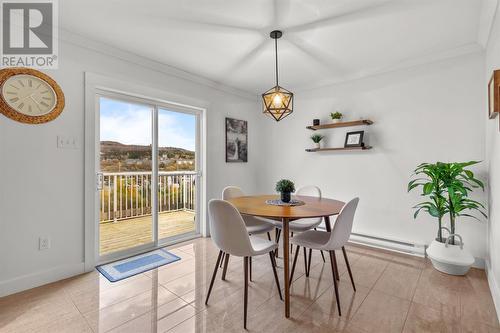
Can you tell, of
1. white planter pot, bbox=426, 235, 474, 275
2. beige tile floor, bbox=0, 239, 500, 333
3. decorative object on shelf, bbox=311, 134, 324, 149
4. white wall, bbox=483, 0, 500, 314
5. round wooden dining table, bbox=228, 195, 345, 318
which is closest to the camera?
beige tile floor, bbox=0, 239, 500, 333

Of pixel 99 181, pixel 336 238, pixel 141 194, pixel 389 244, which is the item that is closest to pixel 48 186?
pixel 99 181

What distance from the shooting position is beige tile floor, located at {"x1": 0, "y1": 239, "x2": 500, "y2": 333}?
5.48 feet

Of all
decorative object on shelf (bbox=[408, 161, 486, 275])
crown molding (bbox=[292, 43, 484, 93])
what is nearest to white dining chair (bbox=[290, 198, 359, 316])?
decorative object on shelf (bbox=[408, 161, 486, 275])

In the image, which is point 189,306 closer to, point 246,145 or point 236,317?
point 236,317

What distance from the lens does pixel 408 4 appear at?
194 cm

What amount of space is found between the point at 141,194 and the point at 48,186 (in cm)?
117

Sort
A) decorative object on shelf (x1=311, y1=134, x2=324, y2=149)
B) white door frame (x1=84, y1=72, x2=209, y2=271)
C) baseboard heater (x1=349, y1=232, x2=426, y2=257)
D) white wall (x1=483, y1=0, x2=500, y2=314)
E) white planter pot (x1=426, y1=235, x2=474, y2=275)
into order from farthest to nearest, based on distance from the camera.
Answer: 1. decorative object on shelf (x1=311, y1=134, x2=324, y2=149)
2. baseboard heater (x1=349, y1=232, x2=426, y2=257)
3. white door frame (x1=84, y1=72, x2=209, y2=271)
4. white planter pot (x1=426, y1=235, x2=474, y2=275)
5. white wall (x1=483, y1=0, x2=500, y2=314)

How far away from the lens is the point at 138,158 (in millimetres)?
3059

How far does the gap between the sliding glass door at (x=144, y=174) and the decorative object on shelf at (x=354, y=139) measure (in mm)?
2286

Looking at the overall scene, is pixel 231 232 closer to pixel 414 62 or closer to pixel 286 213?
pixel 286 213

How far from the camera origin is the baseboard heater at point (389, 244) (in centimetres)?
293

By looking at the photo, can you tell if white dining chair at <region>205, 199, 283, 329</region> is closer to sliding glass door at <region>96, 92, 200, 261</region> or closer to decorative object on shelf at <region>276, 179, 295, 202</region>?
decorative object on shelf at <region>276, 179, 295, 202</region>

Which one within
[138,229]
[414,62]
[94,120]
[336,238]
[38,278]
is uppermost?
[414,62]

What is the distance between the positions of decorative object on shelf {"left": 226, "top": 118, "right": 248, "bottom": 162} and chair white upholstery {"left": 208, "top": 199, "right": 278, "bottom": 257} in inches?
89.4
